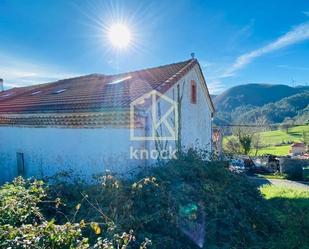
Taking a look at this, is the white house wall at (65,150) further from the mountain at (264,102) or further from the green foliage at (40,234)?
the mountain at (264,102)

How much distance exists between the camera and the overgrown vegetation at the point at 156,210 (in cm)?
600

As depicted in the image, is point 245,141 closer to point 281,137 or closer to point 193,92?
point 193,92

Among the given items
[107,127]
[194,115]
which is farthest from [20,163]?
[194,115]

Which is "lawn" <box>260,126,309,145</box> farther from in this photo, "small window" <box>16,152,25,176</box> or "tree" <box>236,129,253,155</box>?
"small window" <box>16,152,25,176</box>

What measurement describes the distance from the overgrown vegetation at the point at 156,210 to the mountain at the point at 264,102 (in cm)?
8327

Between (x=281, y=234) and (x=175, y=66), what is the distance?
9.28m

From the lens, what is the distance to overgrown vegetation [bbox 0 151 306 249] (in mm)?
6004

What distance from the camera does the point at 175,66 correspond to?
1428 cm

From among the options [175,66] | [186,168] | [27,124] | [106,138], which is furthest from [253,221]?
[27,124]

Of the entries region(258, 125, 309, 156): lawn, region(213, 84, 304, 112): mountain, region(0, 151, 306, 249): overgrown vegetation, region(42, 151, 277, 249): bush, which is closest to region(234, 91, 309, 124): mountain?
region(213, 84, 304, 112): mountain

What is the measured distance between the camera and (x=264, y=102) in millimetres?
116062

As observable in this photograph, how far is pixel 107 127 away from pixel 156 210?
4.31 m

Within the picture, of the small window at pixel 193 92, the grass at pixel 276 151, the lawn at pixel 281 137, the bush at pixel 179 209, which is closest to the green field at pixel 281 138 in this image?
the lawn at pixel 281 137

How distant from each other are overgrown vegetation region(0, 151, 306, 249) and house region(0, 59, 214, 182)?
1.64 m
